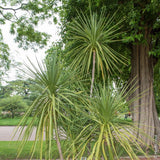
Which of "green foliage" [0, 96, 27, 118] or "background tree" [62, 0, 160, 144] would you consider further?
"background tree" [62, 0, 160, 144]

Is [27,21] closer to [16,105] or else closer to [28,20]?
[28,20]

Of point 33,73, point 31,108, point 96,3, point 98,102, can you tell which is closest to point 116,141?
point 98,102

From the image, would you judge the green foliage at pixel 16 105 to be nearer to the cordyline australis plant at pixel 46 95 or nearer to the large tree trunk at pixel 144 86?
the cordyline australis plant at pixel 46 95

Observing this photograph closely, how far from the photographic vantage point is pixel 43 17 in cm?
898

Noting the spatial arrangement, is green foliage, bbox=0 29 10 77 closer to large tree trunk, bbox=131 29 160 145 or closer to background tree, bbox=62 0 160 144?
background tree, bbox=62 0 160 144

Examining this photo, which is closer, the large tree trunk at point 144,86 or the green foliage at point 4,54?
the large tree trunk at point 144,86

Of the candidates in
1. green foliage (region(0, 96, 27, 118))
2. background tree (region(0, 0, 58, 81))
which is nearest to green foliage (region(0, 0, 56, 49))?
background tree (region(0, 0, 58, 81))

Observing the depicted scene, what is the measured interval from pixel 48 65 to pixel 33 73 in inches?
8.1

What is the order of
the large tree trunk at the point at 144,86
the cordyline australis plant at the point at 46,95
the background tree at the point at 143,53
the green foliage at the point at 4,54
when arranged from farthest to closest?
the green foliage at the point at 4,54
the large tree trunk at the point at 144,86
the background tree at the point at 143,53
the cordyline australis plant at the point at 46,95

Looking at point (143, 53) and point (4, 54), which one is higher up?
point (4, 54)

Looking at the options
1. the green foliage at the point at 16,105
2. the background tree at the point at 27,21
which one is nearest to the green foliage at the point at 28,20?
the background tree at the point at 27,21

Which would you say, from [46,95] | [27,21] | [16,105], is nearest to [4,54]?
[27,21]

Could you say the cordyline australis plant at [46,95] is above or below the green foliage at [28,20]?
below

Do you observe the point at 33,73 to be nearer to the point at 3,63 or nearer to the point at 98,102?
the point at 98,102
